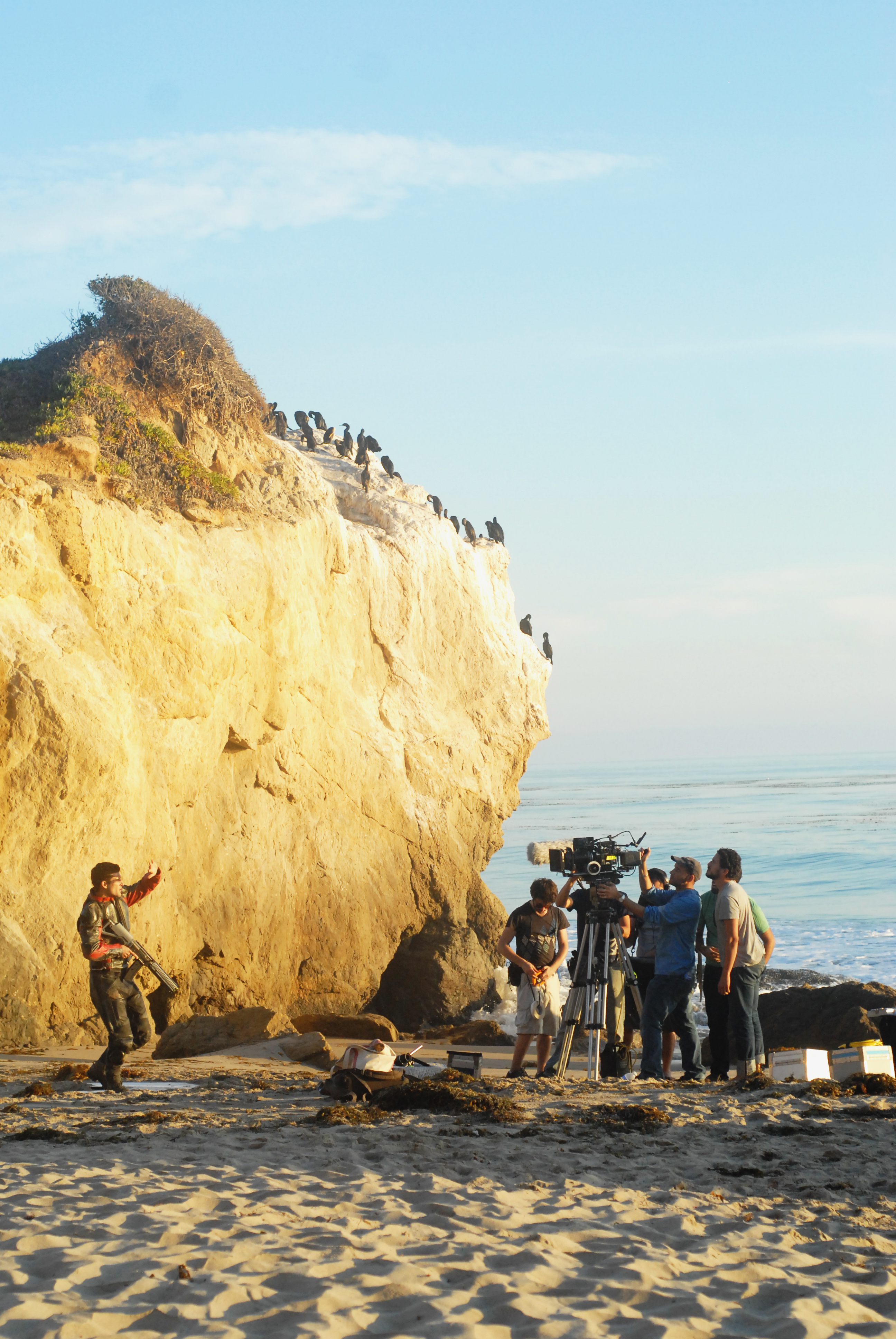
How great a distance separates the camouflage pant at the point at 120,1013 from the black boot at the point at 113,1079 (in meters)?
0.03

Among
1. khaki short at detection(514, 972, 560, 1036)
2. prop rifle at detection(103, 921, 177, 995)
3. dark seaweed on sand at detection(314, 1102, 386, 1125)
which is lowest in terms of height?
dark seaweed on sand at detection(314, 1102, 386, 1125)

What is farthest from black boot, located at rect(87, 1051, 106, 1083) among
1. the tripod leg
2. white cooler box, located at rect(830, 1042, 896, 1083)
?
white cooler box, located at rect(830, 1042, 896, 1083)

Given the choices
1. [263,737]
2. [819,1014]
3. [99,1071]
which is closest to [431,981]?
[263,737]

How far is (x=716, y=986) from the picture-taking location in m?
7.66

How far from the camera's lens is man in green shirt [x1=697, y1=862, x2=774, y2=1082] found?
7.61 metres

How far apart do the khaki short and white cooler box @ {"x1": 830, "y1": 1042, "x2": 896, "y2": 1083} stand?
73.3 inches

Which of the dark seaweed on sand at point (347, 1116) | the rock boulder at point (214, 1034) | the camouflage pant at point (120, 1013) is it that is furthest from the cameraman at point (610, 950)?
the rock boulder at point (214, 1034)

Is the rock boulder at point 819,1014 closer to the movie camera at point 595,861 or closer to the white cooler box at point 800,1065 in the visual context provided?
the white cooler box at point 800,1065

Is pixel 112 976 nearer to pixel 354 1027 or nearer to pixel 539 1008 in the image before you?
pixel 539 1008

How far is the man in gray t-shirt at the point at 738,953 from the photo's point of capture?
7246 mm

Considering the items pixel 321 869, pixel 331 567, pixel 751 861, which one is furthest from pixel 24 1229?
pixel 751 861

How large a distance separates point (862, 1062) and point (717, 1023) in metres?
0.98

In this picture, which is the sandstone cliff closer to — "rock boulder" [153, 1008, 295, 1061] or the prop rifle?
"rock boulder" [153, 1008, 295, 1061]

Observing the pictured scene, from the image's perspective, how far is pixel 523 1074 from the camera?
7.95 meters
